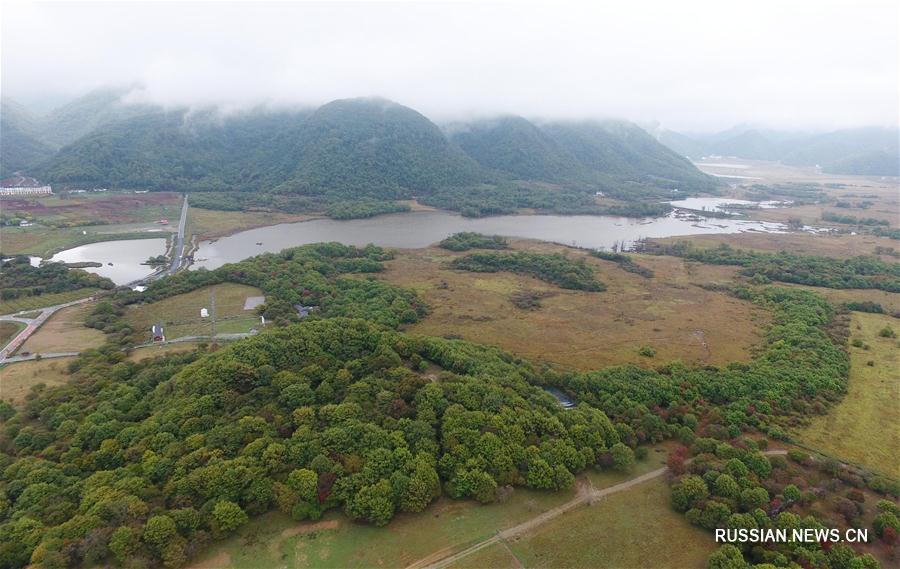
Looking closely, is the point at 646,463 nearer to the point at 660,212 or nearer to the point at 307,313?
the point at 307,313

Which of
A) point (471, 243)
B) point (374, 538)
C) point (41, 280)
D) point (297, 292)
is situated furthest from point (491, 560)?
point (471, 243)

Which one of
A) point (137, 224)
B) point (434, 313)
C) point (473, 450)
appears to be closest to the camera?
point (473, 450)

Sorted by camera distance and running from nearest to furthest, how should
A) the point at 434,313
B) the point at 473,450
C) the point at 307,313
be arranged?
the point at 473,450
the point at 307,313
the point at 434,313

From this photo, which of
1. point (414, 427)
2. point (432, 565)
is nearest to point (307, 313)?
point (414, 427)

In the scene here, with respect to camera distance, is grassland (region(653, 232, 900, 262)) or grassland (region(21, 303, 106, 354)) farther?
grassland (region(653, 232, 900, 262))

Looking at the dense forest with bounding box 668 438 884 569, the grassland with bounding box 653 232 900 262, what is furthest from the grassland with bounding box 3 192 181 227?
the grassland with bounding box 653 232 900 262

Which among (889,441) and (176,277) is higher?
(176,277)

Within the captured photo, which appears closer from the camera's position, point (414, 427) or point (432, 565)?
point (432, 565)

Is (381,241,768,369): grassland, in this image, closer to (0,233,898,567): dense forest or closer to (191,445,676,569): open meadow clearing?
(0,233,898,567): dense forest
